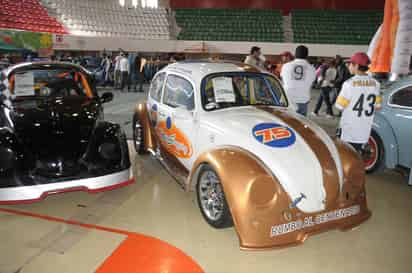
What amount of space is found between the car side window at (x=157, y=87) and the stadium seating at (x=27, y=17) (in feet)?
47.0

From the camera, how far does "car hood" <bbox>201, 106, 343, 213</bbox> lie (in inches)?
111

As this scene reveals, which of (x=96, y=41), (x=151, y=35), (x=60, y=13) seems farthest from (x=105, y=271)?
(x=60, y=13)

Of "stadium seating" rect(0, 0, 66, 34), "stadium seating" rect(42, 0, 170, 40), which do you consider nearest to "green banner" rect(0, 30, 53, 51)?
"stadium seating" rect(0, 0, 66, 34)

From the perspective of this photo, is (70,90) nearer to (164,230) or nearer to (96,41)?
(164,230)

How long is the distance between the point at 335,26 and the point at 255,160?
20695 mm

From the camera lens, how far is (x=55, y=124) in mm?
3807

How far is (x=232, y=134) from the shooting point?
315 centimetres

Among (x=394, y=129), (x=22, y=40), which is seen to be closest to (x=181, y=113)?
(x=394, y=129)

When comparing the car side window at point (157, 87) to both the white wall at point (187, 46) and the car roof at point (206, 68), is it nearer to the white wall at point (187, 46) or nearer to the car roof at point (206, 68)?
the car roof at point (206, 68)

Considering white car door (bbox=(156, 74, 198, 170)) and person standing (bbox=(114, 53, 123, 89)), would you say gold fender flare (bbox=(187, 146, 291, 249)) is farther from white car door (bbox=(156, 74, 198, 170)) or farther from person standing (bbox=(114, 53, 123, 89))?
person standing (bbox=(114, 53, 123, 89))

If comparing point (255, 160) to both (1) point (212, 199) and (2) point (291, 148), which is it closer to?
(2) point (291, 148)

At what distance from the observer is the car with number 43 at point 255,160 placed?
2693 mm

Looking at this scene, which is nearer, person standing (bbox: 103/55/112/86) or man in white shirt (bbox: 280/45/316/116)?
man in white shirt (bbox: 280/45/316/116)

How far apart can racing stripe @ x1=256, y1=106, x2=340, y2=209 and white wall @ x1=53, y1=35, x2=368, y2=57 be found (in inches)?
651
